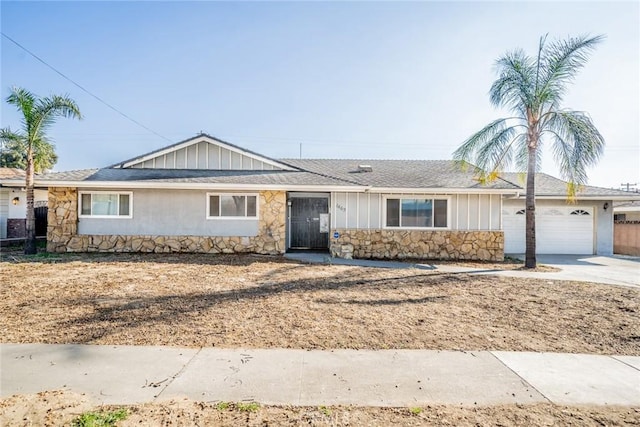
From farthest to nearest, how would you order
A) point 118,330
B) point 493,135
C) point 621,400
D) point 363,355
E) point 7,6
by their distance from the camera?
point 493,135
point 7,6
point 118,330
point 363,355
point 621,400

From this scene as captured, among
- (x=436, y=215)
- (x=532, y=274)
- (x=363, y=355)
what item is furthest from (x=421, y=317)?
(x=436, y=215)

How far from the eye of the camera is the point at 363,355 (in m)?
3.89

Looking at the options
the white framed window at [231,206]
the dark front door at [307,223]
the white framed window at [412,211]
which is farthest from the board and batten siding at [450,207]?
the white framed window at [231,206]

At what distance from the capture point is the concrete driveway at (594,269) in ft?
29.8

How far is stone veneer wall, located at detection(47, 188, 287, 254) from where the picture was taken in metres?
12.2

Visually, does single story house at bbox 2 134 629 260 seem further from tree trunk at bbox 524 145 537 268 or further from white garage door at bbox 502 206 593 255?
white garage door at bbox 502 206 593 255

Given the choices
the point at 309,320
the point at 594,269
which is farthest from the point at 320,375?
the point at 594,269

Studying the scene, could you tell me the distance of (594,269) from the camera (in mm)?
10844

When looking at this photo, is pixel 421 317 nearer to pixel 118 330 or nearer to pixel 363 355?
pixel 363 355

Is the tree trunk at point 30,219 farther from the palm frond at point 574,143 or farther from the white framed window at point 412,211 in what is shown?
the palm frond at point 574,143

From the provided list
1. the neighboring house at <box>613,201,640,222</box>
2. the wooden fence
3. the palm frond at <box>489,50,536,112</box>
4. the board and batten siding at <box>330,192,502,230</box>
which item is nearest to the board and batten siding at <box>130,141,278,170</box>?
the board and batten siding at <box>330,192,502,230</box>

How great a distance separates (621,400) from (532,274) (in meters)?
7.40

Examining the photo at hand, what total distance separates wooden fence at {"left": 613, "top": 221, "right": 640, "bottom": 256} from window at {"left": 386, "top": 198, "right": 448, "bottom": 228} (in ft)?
34.0

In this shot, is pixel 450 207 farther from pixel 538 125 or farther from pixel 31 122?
pixel 31 122
